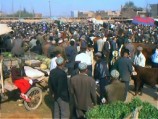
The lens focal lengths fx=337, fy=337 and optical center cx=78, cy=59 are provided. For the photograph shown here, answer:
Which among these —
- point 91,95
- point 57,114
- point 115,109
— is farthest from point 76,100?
point 115,109

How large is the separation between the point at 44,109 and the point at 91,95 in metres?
2.85

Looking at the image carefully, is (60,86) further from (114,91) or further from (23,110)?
(23,110)

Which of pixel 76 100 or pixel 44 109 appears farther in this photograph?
pixel 44 109

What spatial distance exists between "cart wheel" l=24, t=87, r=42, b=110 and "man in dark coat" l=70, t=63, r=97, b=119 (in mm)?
2524

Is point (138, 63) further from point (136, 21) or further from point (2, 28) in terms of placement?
point (136, 21)

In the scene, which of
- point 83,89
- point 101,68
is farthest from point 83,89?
point 101,68

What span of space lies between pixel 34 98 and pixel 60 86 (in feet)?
7.23

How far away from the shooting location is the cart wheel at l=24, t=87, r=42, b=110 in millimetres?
9875

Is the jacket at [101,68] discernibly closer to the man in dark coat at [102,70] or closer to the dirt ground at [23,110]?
the man in dark coat at [102,70]

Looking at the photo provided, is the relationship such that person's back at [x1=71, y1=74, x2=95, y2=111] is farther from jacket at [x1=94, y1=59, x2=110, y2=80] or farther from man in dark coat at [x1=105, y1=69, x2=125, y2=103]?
jacket at [x1=94, y1=59, x2=110, y2=80]

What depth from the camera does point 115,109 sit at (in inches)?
244

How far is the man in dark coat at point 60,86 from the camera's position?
807cm

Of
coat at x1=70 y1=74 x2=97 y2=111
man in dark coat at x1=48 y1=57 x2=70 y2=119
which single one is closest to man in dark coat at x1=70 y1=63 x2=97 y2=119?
coat at x1=70 y1=74 x2=97 y2=111

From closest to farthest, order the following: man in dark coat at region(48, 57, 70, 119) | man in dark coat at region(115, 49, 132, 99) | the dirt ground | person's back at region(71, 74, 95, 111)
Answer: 1. person's back at region(71, 74, 95, 111)
2. man in dark coat at region(48, 57, 70, 119)
3. the dirt ground
4. man in dark coat at region(115, 49, 132, 99)
